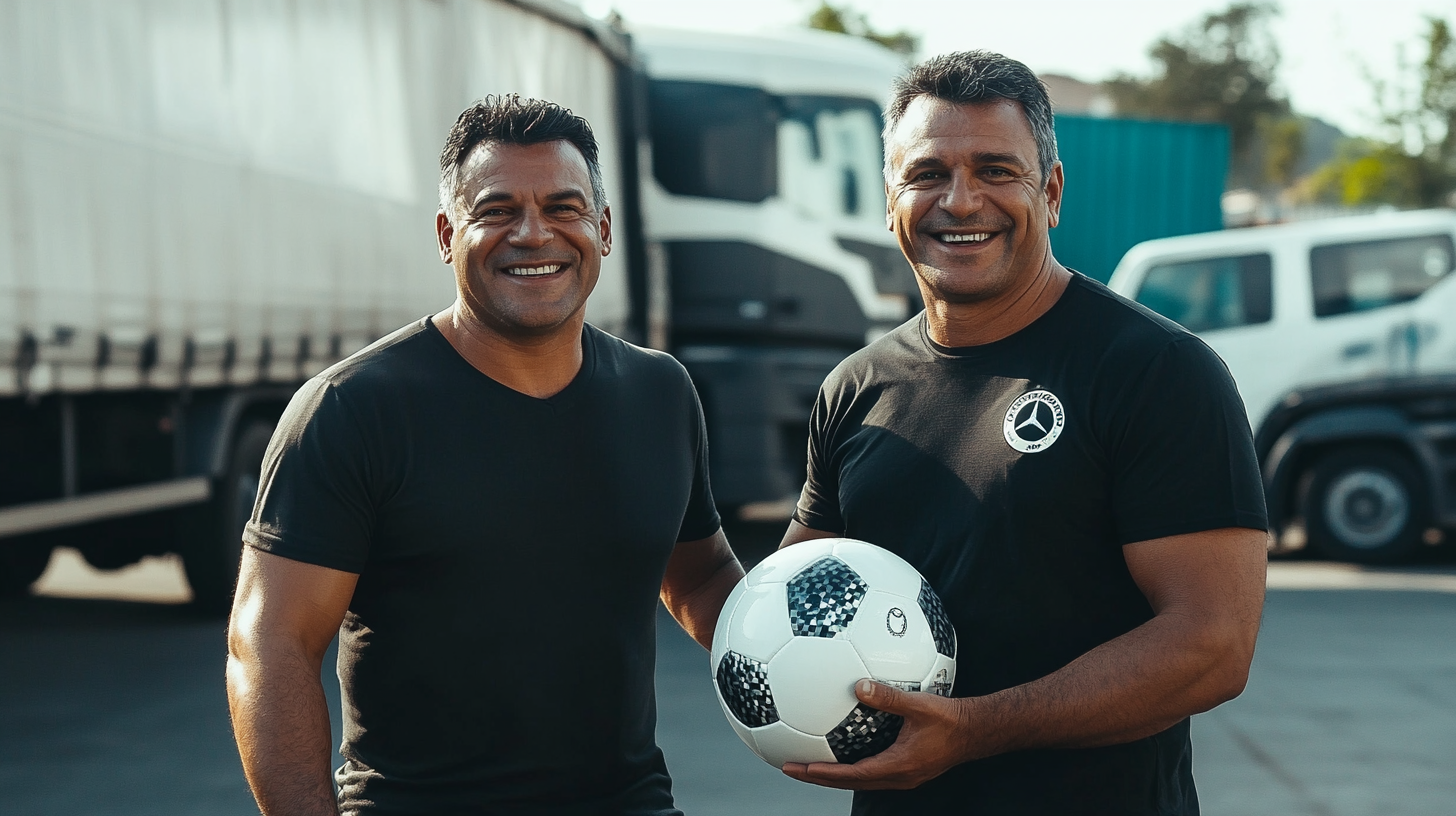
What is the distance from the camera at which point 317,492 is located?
245 centimetres

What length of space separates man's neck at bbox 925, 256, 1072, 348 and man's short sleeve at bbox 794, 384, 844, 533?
332mm

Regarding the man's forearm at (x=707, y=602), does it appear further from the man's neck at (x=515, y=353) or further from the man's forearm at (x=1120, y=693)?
the man's forearm at (x=1120, y=693)

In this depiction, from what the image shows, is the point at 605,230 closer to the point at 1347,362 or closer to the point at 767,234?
the point at 767,234

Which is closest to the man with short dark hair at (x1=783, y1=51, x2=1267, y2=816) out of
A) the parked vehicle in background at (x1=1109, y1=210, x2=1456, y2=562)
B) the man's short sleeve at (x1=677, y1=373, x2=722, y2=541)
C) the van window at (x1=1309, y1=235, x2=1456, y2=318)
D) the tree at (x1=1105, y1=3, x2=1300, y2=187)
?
the man's short sleeve at (x1=677, y1=373, x2=722, y2=541)

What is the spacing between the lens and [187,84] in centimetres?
734

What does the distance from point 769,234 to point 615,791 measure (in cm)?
834

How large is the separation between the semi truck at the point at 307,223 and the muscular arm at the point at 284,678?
4.27 m

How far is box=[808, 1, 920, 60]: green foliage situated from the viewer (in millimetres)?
41469

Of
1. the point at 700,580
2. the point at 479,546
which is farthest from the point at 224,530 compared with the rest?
the point at 479,546

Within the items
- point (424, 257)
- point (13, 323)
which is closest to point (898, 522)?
point (13, 323)

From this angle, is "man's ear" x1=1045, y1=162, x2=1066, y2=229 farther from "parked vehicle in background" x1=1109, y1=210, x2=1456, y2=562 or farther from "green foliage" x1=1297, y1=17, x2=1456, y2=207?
"green foliage" x1=1297, y1=17, x2=1456, y2=207

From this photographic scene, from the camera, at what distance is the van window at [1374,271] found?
10383mm

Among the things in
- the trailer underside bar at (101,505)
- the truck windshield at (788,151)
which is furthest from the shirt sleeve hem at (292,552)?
the truck windshield at (788,151)

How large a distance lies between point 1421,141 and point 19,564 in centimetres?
3137
